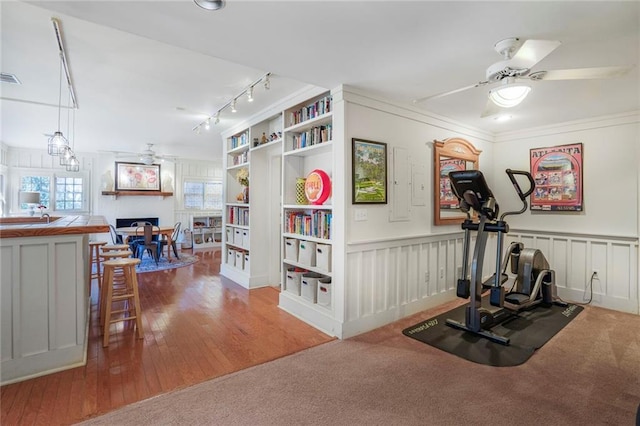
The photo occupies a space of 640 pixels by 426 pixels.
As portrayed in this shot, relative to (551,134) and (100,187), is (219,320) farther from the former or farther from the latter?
(100,187)

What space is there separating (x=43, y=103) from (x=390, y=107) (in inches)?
176

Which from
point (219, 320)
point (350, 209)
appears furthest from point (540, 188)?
point (219, 320)

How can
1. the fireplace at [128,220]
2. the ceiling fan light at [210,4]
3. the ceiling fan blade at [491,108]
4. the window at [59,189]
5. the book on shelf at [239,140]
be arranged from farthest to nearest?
1. the fireplace at [128,220]
2. the window at [59,189]
3. the book on shelf at [239,140]
4. the ceiling fan blade at [491,108]
5. the ceiling fan light at [210,4]

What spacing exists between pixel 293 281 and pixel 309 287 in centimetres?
34

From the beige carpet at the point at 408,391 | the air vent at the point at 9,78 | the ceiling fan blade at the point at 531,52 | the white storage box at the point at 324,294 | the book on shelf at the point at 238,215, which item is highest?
the air vent at the point at 9,78

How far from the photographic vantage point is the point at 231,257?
543cm

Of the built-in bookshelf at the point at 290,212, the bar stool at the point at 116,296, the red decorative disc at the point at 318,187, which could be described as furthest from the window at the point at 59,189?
the red decorative disc at the point at 318,187

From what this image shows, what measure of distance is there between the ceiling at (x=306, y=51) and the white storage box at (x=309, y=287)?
203cm

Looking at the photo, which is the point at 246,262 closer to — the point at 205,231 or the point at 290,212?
the point at 290,212

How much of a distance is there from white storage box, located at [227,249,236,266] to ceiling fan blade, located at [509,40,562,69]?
455cm

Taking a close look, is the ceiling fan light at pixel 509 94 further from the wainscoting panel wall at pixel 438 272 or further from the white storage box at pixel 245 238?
the white storage box at pixel 245 238

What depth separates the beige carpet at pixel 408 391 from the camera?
191 centimetres

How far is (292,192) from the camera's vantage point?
3861 millimetres

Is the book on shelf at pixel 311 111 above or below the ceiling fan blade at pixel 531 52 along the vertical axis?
above
